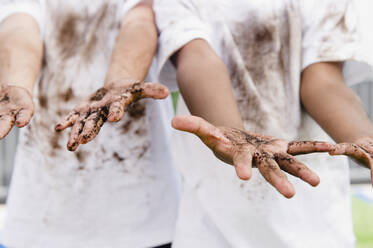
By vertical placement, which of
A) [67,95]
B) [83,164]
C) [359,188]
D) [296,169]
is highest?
[296,169]

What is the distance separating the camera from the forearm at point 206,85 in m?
0.79

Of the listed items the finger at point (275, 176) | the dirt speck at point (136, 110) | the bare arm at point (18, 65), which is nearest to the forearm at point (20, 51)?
the bare arm at point (18, 65)

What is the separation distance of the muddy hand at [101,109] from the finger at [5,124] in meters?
0.08

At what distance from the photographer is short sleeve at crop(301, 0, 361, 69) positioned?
876 millimetres

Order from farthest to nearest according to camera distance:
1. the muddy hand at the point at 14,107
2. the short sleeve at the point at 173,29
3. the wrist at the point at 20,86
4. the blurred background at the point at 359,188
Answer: the blurred background at the point at 359,188
the short sleeve at the point at 173,29
the wrist at the point at 20,86
the muddy hand at the point at 14,107

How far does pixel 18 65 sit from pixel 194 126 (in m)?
0.45

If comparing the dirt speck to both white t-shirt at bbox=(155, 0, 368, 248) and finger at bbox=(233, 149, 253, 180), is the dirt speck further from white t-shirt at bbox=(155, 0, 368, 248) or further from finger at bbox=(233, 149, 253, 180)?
finger at bbox=(233, 149, 253, 180)

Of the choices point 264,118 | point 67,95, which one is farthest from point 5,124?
point 264,118

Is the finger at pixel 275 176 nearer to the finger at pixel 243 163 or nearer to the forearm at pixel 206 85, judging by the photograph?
the finger at pixel 243 163

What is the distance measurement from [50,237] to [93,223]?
3.9 inches

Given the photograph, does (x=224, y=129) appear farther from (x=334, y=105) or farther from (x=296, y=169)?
(x=334, y=105)

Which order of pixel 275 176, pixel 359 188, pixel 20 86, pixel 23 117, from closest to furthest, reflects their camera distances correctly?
pixel 275 176 → pixel 23 117 → pixel 20 86 → pixel 359 188

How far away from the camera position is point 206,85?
0.84 meters

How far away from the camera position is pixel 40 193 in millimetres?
928
